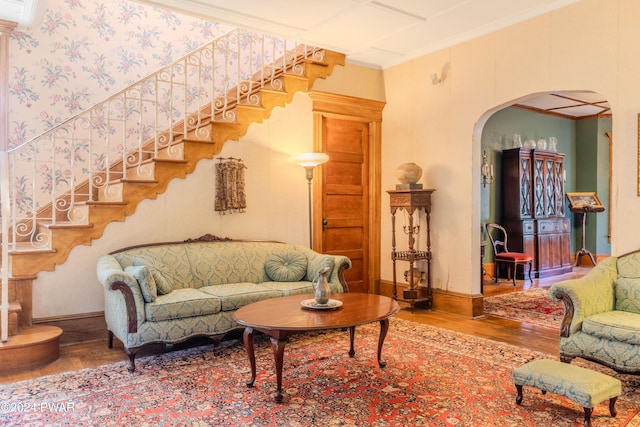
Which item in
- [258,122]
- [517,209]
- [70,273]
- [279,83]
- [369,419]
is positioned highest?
[279,83]

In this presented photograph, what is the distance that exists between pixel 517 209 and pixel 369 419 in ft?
20.2

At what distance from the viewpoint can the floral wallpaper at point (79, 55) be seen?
490 cm

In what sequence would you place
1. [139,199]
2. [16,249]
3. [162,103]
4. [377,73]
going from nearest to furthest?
[16,249] → [139,199] → [162,103] → [377,73]

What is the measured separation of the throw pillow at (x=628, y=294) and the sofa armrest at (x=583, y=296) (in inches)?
1.6

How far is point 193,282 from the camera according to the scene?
4648mm

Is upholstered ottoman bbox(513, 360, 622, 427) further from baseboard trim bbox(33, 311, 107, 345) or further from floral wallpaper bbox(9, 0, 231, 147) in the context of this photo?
floral wallpaper bbox(9, 0, 231, 147)

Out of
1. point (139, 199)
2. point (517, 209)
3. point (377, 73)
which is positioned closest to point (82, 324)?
A: point (139, 199)

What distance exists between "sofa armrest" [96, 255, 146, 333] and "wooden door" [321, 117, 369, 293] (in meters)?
2.75

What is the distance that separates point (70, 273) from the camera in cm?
432

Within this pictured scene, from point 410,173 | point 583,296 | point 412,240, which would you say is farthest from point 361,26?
point 583,296

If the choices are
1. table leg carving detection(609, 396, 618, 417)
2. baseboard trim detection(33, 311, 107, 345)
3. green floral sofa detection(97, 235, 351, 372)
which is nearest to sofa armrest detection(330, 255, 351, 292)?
green floral sofa detection(97, 235, 351, 372)

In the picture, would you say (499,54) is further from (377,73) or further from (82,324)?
(82,324)

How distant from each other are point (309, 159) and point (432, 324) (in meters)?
2.27

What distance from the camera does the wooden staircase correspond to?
158 inches
